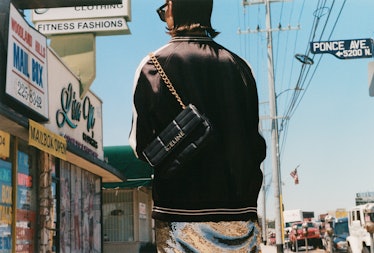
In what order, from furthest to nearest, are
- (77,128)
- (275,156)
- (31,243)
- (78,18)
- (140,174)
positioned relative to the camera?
(275,156), (140,174), (78,18), (77,128), (31,243)

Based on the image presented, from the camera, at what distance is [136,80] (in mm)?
2537

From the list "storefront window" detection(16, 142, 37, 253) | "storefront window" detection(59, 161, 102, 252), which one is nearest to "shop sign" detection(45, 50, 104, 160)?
"storefront window" detection(59, 161, 102, 252)

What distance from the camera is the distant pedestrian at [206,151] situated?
2.45 meters

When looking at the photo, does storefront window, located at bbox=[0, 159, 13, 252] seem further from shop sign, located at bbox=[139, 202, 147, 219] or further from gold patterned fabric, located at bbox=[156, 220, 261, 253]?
shop sign, located at bbox=[139, 202, 147, 219]

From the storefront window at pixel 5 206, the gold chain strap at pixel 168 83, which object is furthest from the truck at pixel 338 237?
the gold chain strap at pixel 168 83

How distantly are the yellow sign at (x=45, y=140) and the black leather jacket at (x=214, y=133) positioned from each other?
9431 millimetres

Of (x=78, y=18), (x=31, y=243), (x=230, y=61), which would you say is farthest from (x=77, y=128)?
(x=230, y=61)

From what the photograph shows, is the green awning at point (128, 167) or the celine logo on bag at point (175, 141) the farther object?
the green awning at point (128, 167)

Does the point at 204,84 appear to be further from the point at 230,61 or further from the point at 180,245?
the point at 180,245

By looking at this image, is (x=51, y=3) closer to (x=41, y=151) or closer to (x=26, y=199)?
(x=41, y=151)

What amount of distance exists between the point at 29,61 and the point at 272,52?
20746 millimetres

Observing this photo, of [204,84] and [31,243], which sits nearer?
[204,84]

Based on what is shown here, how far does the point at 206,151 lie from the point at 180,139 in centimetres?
12

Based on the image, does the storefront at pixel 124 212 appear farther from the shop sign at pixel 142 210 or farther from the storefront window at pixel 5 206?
the storefront window at pixel 5 206
